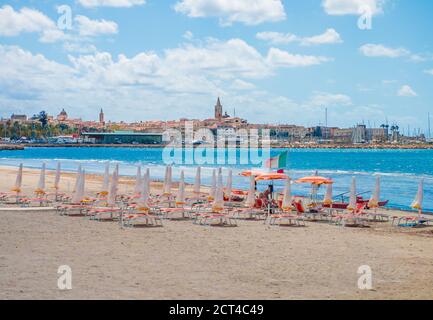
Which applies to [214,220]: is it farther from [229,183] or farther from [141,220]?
[229,183]

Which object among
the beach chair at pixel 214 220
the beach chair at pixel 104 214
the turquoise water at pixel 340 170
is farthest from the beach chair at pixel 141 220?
the turquoise water at pixel 340 170

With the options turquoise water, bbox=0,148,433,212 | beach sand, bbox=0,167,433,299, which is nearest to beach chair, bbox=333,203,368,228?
beach sand, bbox=0,167,433,299

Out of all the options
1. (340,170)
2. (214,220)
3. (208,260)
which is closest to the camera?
(208,260)

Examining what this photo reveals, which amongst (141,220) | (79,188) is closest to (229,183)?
(141,220)

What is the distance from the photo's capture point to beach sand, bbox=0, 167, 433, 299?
8.65 m

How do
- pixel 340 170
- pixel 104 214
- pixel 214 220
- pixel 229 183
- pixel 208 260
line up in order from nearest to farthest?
pixel 208 260 < pixel 214 220 < pixel 104 214 < pixel 229 183 < pixel 340 170

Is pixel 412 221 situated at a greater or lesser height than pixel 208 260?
lesser

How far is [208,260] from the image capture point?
1121 centimetres
